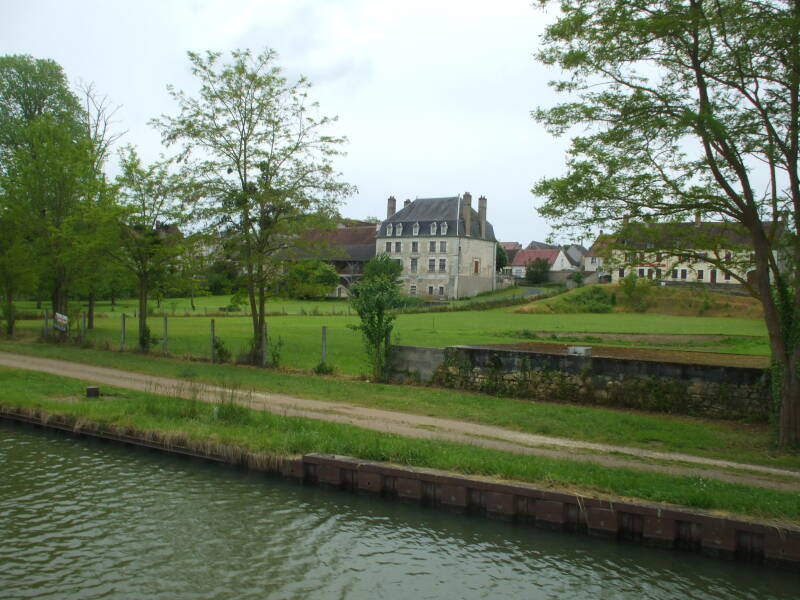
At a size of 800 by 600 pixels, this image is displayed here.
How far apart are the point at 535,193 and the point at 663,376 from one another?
242 inches

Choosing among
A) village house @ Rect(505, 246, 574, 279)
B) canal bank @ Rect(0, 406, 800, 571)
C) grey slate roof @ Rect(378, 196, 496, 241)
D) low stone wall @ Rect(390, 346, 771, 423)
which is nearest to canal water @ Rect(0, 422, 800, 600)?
canal bank @ Rect(0, 406, 800, 571)

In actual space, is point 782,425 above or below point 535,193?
below

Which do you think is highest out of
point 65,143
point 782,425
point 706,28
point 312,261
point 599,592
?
Result: point 65,143

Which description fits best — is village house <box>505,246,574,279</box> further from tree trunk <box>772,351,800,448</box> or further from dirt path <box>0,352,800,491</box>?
tree trunk <box>772,351,800,448</box>

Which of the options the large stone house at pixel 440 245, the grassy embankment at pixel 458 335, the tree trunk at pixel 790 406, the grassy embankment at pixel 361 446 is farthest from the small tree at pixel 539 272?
the tree trunk at pixel 790 406

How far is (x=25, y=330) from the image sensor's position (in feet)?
133

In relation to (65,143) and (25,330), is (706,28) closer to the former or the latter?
(65,143)

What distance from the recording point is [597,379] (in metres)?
18.8

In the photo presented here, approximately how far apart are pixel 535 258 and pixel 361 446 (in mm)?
126026

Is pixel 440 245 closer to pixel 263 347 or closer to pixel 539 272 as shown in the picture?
pixel 539 272

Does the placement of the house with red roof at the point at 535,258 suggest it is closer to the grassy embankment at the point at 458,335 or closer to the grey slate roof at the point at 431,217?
the grey slate roof at the point at 431,217

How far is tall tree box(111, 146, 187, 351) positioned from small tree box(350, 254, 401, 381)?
36.2 feet

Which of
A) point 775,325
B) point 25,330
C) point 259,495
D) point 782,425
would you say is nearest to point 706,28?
point 775,325

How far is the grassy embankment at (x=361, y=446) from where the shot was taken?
32.9 feet
